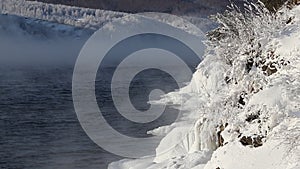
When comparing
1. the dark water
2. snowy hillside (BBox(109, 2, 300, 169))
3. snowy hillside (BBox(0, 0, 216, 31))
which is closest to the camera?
Answer: snowy hillside (BBox(109, 2, 300, 169))

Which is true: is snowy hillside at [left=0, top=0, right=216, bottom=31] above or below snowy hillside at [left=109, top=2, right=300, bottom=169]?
above

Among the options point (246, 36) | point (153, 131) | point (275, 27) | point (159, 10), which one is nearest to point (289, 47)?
point (275, 27)

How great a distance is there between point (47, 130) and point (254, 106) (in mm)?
16537

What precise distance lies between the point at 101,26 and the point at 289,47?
440 ft

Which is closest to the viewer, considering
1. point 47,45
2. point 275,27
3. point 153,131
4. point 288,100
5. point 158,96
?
point 288,100

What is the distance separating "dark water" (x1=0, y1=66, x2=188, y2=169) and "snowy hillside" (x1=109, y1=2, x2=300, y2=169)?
14.4 ft

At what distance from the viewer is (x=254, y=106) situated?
33.1 ft

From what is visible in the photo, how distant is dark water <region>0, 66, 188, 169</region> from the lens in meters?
18.8

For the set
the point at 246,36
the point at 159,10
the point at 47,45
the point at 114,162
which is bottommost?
the point at 114,162

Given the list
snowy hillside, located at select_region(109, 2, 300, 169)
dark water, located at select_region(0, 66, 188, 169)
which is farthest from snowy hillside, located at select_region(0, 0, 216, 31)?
snowy hillside, located at select_region(109, 2, 300, 169)

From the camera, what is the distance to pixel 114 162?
58.5ft

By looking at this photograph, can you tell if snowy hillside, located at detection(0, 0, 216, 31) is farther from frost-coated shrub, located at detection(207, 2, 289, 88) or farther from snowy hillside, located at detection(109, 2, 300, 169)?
snowy hillside, located at detection(109, 2, 300, 169)

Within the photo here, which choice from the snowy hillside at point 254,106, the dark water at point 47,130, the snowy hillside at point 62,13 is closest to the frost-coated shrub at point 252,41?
the snowy hillside at point 254,106

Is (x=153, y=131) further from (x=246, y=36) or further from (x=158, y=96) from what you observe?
(x=158, y=96)
